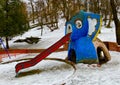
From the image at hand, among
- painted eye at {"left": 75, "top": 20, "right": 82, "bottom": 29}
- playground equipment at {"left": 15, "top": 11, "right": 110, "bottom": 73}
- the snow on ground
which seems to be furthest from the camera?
painted eye at {"left": 75, "top": 20, "right": 82, "bottom": 29}

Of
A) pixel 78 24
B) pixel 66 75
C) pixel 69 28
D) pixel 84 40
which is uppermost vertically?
pixel 78 24

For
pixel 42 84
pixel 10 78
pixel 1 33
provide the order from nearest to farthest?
pixel 42 84, pixel 10 78, pixel 1 33

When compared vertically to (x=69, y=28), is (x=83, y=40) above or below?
below

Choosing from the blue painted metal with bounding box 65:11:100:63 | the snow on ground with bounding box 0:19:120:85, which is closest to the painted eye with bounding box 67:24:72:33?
the blue painted metal with bounding box 65:11:100:63

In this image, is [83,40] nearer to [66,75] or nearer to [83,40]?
[83,40]

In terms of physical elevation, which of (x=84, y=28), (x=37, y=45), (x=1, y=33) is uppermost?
(x=84, y=28)

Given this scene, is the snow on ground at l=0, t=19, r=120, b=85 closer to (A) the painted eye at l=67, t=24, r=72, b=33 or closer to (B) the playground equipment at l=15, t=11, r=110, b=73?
(B) the playground equipment at l=15, t=11, r=110, b=73

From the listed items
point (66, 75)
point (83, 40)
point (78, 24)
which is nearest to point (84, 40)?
point (83, 40)

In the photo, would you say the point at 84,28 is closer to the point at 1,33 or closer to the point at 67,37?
the point at 67,37

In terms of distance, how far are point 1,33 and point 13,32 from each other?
1.07m

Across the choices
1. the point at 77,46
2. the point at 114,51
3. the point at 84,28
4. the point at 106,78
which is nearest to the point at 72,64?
the point at 77,46

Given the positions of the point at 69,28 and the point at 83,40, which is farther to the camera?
the point at 69,28

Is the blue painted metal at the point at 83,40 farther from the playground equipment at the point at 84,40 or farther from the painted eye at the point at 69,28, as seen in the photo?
the painted eye at the point at 69,28

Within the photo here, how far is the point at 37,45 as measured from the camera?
2281 centimetres
